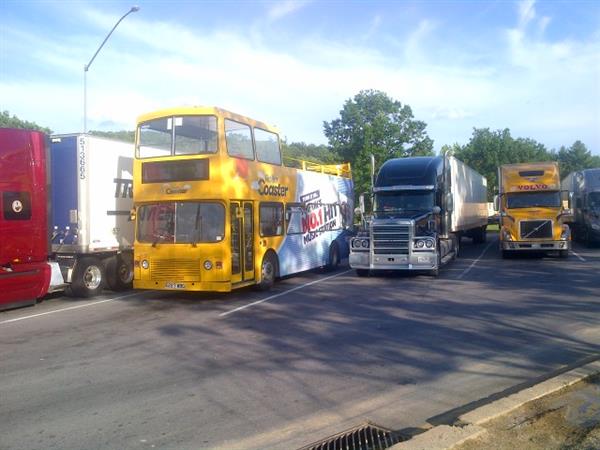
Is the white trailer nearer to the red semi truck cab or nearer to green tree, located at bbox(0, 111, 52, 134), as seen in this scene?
the red semi truck cab

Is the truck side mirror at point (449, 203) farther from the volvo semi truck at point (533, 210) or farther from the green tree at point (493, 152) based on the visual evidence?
the green tree at point (493, 152)

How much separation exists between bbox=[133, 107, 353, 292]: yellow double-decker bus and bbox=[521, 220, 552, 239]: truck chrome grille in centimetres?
1116

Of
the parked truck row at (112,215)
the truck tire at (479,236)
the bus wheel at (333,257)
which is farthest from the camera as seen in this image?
the truck tire at (479,236)

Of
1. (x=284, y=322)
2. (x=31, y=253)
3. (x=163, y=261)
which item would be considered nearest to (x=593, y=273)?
(x=284, y=322)

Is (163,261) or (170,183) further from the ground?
(170,183)

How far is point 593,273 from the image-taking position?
55.4 feet

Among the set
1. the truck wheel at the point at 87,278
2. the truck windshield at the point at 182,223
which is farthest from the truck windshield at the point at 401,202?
the truck wheel at the point at 87,278

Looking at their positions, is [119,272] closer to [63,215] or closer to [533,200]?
[63,215]

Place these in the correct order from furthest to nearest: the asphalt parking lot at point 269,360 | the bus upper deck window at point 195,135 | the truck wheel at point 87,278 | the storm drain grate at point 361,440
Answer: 1. the truck wheel at point 87,278
2. the bus upper deck window at point 195,135
3. the asphalt parking lot at point 269,360
4. the storm drain grate at point 361,440

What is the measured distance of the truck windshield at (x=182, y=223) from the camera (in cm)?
1283

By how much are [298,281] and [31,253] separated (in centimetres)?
760

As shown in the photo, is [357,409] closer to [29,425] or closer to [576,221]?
[29,425]

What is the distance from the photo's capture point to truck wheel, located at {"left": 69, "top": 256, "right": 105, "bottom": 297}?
1420cm

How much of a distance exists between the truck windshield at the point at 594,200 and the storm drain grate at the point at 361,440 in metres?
25.8
